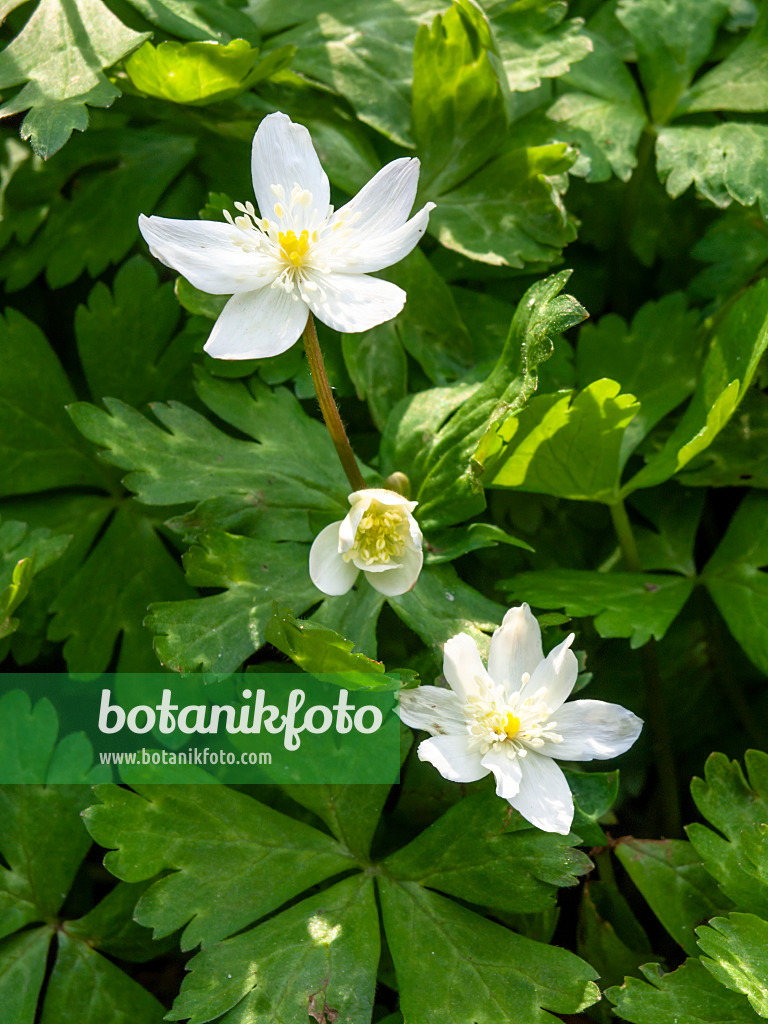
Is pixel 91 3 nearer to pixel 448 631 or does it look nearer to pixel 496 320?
pixel 496 320

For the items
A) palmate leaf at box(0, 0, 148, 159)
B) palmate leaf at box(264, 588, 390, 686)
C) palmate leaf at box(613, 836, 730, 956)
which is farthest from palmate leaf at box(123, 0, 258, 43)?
palmate leaf at box(613, 836, 730, 956)

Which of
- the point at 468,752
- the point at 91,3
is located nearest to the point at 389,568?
the point at 468,752

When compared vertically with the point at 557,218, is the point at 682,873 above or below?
below

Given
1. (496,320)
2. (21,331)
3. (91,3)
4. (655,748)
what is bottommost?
(655,748)

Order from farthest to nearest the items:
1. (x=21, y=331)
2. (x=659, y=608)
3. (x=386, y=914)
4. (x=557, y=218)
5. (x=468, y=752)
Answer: (x=21, y=331) → (x=557, y=218) → (x=659, y=608) → (x=386, y=914) → (x=468, y=752)

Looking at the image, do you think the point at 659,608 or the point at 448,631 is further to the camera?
the point at 659,608

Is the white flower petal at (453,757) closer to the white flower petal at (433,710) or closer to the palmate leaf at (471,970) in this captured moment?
the white flower petal at (433,710)

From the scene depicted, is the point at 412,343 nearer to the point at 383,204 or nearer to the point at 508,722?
the point at 383,204
